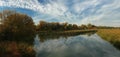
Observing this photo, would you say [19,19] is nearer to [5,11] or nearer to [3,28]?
[5,11]

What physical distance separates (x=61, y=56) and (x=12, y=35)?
21.0 m

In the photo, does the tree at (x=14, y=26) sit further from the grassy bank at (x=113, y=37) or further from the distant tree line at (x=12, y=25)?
the grassy bank at (x=113, y=37)

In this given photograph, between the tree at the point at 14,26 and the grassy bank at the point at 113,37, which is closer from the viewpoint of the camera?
the grassy bank at the point at 113,37

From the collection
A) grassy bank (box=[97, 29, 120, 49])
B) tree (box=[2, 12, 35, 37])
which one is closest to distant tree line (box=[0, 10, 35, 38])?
tree (box=[2, 12, 35, 37])

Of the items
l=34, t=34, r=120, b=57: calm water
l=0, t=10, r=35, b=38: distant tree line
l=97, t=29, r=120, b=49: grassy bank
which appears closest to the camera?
l=34, t=34, r=120, b=57: calm water

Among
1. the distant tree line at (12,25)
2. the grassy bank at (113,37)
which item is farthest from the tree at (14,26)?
the grassy bank at (113,37)

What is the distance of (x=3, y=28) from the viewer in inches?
1523

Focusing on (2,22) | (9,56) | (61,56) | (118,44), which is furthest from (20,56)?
(2,22)

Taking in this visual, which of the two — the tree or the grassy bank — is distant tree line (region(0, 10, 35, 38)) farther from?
the grassy bank

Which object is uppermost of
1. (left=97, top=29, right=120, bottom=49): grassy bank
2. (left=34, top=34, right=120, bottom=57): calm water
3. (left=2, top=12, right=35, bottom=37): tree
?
(left=2, top=12, right=35, bottom=37): tree

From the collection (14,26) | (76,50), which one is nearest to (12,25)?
(14,26)

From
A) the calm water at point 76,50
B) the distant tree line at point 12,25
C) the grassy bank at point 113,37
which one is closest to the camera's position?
the calm water at point 76,50

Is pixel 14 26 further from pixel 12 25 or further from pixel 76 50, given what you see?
pixel 76 50

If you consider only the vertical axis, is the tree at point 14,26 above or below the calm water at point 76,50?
above
